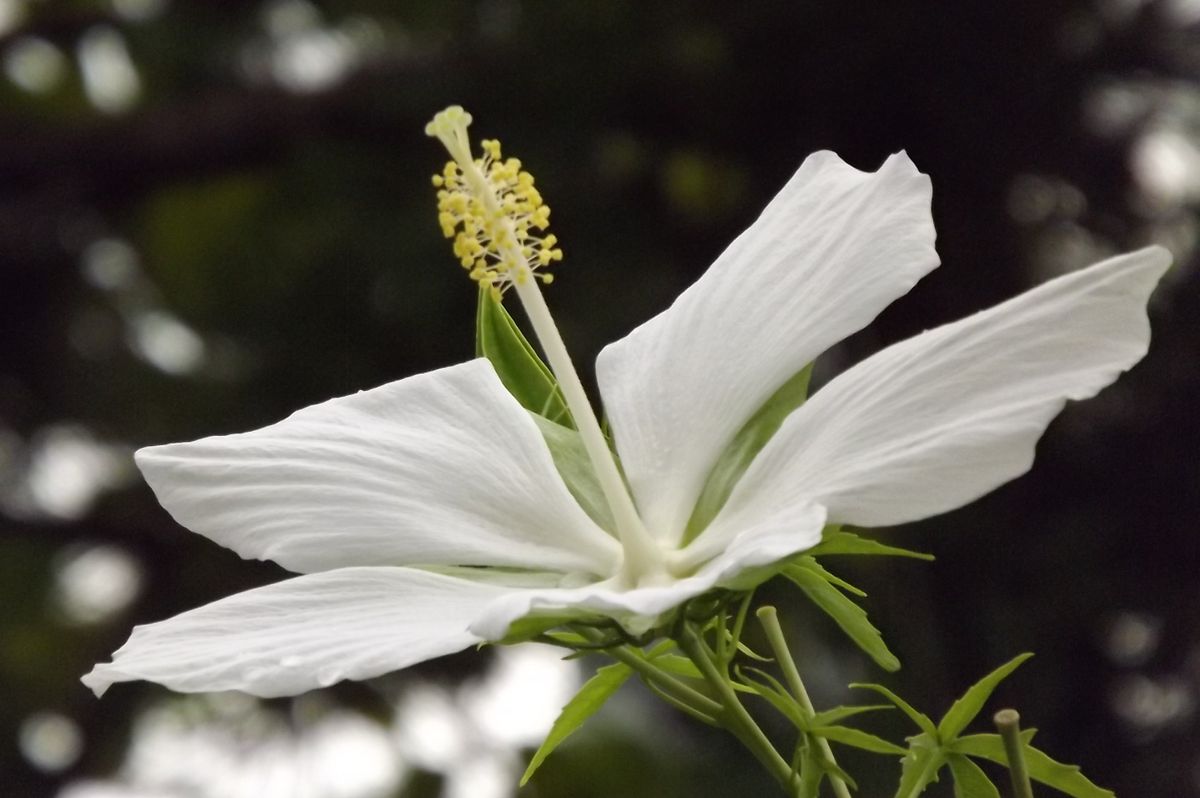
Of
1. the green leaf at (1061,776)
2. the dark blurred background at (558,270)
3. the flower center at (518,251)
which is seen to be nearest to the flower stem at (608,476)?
the flower center at (518,251)

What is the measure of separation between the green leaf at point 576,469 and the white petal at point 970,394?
92 millimetres

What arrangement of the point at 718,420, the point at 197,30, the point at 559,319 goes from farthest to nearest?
the point at 197,30 < the point at 559,319 < the point at 718,420

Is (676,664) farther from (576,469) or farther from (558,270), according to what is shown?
(558,270)

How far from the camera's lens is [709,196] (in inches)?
56.9

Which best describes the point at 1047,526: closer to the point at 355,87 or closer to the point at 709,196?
the point at 709,196

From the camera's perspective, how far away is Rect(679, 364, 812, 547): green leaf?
0.41 m

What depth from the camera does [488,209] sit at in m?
0.49

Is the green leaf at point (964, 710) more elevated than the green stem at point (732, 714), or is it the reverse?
the green stem at point (732, 714)

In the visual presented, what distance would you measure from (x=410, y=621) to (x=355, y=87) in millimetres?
1271

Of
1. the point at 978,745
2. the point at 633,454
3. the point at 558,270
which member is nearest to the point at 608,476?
the point at 633,454

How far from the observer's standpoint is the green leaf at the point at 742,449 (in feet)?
1.36

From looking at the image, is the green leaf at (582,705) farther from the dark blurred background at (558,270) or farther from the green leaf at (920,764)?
the dark blurred background at (558,270)

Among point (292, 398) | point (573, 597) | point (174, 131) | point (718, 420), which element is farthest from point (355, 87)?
point (573, 597)

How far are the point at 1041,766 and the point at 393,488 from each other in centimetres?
19
